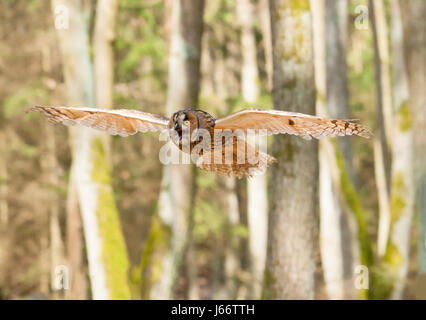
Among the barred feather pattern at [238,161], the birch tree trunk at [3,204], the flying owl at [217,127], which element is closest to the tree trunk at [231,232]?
the birch tree trunk at [3,204]

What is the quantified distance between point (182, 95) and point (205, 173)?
6006 millimetres

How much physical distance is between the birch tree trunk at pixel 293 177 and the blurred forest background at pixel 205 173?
0.02m

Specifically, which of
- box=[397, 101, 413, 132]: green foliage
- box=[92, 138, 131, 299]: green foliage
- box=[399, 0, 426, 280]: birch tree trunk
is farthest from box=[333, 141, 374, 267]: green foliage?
box=[92, 138, 131, 299]: green foliage

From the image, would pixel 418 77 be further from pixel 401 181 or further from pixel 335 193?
pixel 335 193

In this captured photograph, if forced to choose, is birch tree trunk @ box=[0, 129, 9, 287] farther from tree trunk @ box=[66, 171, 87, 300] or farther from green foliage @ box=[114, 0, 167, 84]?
tree trunk @ box=[66, 171, 87, 300]

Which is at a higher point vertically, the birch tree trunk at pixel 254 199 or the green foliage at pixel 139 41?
the green foliage at pixel 139 41

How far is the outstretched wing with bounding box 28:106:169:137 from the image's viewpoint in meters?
4.82

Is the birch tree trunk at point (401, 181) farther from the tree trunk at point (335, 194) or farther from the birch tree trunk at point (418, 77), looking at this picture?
the tree trunk at point (335, 194)

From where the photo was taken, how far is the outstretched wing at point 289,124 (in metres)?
4.23

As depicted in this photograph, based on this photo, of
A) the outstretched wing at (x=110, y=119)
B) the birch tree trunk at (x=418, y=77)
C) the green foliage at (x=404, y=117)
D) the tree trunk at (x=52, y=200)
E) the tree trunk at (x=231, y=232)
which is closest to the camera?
the outstretched wing at (x=110, y=119)

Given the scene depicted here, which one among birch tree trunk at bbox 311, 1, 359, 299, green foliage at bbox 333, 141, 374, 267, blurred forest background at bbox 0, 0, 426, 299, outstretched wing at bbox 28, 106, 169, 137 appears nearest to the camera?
outstretched wing at bbox 28, 106, 169, 137

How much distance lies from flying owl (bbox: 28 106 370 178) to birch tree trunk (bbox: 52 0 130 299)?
2.64 metres

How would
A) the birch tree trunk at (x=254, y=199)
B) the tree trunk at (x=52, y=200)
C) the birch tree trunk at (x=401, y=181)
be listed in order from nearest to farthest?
1. the birch tree trunk at (x=401, y=181)
2. the birch tree trunk at (x=254, y=199)
3. the tree trunk at (x=52, y=200)

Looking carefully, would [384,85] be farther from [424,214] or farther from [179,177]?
[179,177]
